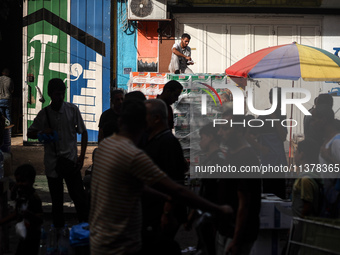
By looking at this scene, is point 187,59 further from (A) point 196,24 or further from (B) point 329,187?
(B) point 329,187

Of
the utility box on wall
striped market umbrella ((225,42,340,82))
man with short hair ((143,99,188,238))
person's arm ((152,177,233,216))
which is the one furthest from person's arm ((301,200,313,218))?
the utility box on wall

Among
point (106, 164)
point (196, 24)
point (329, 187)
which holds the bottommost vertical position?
point (329, 187)

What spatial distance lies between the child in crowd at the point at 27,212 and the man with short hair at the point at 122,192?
5.84 feet

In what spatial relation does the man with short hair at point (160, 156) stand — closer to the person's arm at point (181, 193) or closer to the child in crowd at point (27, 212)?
the person's arm at point (181, 193)

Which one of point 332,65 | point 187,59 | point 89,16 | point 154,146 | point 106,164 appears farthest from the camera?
point 89,16

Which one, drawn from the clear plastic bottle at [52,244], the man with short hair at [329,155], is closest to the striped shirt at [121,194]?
the man with short hair at [329,155]

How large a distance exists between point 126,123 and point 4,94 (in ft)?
41.7

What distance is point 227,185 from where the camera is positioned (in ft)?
14.9

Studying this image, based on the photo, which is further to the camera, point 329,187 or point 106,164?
point 329,187

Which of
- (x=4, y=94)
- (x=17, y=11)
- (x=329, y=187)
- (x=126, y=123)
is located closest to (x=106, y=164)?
(x=126, y=123)

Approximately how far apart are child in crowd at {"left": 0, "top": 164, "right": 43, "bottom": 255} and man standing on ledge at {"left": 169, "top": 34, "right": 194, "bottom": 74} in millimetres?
7347

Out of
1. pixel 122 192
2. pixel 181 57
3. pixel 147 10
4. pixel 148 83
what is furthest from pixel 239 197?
pixel 147 10

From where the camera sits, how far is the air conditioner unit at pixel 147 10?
1486 cm

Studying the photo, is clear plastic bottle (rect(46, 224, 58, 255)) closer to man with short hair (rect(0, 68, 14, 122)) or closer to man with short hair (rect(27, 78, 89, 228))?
man with short hair (rect(27, 78, 89, 228))
